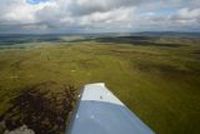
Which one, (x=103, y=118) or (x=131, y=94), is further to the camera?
(x=131, y=94)

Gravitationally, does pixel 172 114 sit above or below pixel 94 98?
below

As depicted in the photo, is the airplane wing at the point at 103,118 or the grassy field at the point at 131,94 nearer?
the airplane wing at the point at 103,118

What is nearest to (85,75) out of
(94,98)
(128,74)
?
(128,74)

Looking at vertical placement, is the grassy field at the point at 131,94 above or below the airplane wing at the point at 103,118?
below

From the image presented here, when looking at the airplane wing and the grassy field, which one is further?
the grassy field

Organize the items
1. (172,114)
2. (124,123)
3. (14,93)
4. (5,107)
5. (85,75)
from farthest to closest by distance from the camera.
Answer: (85,75), (14,93), (5,107), (172,114), (124,123)

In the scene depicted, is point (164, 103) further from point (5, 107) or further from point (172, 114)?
point (5, 107)

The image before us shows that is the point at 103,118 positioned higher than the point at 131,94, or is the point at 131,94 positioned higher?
the point at 103,118

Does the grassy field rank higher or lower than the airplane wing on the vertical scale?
lower
